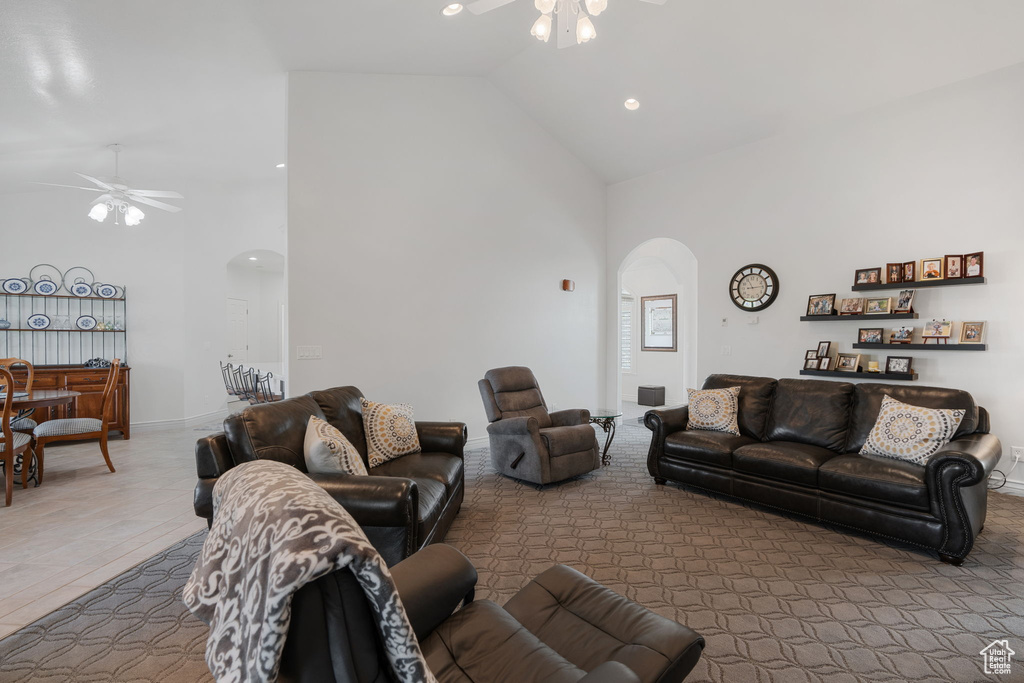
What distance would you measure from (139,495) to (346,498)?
2.98 metres

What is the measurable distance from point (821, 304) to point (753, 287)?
75 centimetres

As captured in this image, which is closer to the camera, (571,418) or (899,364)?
(899,364)

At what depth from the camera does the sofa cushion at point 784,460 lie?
11.0 feet

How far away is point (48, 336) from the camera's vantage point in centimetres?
616

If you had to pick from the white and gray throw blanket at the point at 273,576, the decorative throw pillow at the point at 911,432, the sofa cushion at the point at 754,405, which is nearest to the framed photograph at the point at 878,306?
the sofa cushion at the point at 754,405

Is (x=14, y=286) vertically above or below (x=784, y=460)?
above

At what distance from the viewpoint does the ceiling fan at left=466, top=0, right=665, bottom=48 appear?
2.75 meters

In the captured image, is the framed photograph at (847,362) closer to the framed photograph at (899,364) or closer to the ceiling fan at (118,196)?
the framed photograph at (899,364)

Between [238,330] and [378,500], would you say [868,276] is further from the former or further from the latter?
[238,330]

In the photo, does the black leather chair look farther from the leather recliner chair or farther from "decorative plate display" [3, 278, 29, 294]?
"decorative plate display" [3, 278, 29, 294]

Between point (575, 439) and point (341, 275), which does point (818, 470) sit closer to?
point (575, 439)

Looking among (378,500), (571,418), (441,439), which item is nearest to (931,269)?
(571,418)

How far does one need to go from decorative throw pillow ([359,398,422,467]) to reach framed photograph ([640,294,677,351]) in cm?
674

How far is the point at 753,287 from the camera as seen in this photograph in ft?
18.1
